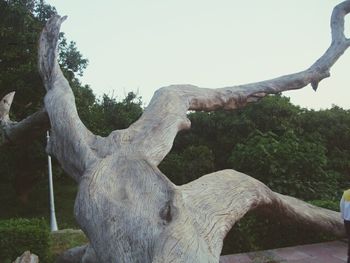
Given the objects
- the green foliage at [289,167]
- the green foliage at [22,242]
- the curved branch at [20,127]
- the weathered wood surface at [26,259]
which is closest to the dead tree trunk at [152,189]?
the curved branch at [20,127]

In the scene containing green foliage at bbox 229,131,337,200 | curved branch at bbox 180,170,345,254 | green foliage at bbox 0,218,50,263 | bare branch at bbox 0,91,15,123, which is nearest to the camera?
curved branch at bbox 180,170,345,254

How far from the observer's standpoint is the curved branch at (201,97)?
342 cm

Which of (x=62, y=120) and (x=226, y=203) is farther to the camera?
(x=62, y=120)

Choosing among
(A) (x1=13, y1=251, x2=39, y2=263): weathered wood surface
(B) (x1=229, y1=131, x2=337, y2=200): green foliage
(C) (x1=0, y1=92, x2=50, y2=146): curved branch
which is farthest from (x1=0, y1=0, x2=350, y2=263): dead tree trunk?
(B) (x1=229, y1=131, x2=337, y2=200): green foliage

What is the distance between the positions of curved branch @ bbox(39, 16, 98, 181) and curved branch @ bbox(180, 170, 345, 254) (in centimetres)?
84

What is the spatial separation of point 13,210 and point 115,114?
4.47 meters

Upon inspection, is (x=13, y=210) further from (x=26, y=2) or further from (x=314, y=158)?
(x=314, y=158)

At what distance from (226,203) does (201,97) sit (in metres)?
1.66

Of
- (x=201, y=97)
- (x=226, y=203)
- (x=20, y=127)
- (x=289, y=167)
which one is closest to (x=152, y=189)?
(x=226, y=203)

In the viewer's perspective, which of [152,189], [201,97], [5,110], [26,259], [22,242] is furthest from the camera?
[5,110]

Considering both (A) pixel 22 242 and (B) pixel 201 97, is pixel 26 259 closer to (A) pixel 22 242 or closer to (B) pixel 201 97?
(A) pixel 22 242

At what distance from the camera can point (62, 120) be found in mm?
3537

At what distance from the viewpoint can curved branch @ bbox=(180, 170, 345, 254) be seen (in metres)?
2.47

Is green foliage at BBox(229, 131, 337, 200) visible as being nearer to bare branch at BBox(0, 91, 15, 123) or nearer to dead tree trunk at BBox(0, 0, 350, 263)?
dead tree trunk at BBox(0, 0, 350, 263)
